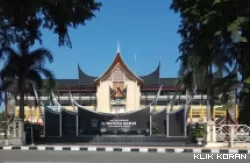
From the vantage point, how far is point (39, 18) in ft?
32.1

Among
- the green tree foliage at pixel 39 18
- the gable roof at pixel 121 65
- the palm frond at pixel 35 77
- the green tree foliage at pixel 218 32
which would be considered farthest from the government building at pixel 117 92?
the green tree foliage at pixel 39 18

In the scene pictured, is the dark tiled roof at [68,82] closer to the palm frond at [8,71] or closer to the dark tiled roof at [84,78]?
the dark tiled roof at [84,78]

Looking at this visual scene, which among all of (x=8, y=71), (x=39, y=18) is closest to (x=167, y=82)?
(x=8, y=71)

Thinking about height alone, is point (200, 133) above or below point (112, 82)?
below

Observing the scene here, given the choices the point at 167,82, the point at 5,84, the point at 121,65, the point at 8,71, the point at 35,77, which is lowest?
the point at 5,84

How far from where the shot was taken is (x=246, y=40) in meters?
18.8

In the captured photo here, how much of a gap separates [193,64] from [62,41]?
1233 cm

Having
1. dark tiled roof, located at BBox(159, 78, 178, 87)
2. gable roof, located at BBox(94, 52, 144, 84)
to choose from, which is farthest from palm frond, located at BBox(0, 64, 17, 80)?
dark tiled roof, located at BBox(159, 78, 178, 87)

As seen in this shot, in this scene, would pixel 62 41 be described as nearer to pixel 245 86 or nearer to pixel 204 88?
pixel 245 86

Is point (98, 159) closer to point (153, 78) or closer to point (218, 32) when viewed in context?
point (218, 32)

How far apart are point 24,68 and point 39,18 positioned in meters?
13.1

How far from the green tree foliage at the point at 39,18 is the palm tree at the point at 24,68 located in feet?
36.7

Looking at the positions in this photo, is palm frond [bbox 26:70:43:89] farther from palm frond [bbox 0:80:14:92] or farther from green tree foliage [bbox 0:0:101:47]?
green tree foliage [bbox 0:0:101:47]

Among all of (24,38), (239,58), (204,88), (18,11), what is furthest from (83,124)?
(18,11)
